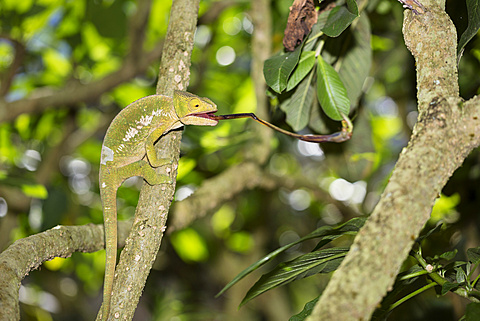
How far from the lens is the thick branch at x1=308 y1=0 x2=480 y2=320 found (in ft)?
1.50

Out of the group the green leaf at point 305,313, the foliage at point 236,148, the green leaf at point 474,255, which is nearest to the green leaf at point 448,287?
the foliage at point 236,148

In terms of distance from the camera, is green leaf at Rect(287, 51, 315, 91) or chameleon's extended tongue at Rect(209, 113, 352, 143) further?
green leaf at Rect(287, 51, 315, 91)

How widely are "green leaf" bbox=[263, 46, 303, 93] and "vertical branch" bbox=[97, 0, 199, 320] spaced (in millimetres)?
170

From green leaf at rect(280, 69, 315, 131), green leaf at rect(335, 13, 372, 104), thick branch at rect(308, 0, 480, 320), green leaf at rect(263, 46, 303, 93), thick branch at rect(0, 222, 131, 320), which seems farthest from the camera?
green leaf at rect(335, 13, 372, 104)

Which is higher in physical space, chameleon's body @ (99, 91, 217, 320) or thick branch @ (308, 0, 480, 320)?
chameleon's body @ (99, 91, 217, 320)

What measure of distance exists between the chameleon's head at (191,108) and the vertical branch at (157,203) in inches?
1.4

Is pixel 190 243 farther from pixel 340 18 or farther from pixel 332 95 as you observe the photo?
pixel 340 18

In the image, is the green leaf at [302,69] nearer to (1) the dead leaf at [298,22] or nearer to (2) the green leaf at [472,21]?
(1) the dead leaf at [298,22]

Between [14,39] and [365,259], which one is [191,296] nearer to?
[14,39]

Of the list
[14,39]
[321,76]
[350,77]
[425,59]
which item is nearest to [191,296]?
[14,39]

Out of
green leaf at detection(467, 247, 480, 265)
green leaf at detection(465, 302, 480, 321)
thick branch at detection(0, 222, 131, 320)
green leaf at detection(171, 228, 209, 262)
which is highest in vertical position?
green leaf at detection(171, 228, 209, 262)

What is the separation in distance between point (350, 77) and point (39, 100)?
4.48 ft

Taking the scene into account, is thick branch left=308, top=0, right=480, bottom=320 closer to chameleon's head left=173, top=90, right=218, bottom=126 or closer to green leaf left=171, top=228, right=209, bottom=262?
chameleon's head left=173, top=90, right=218, bottom=126

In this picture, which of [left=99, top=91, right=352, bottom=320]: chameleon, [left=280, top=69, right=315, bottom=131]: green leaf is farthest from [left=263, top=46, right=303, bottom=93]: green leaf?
[left=280, top=69, right=315, bottom=131]: green leaf
